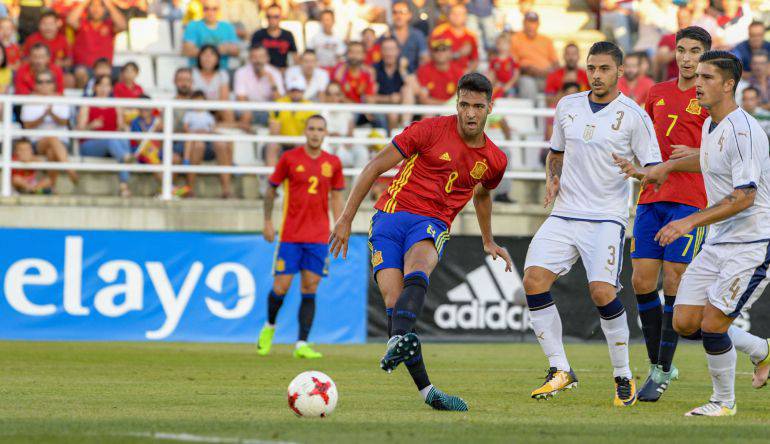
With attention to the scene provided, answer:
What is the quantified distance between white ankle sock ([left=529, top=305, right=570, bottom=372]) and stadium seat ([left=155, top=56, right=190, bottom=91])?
1091cm

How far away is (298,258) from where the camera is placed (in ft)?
46.9

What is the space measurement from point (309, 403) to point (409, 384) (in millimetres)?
2960

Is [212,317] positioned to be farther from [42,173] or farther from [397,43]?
[397,43]

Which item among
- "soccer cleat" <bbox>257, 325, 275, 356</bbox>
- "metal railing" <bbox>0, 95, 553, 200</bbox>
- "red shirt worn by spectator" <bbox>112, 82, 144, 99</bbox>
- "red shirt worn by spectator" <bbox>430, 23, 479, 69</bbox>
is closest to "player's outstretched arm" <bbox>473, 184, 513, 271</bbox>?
"soccer cleat" <bbox>257, 325, 275, 356</bbox>

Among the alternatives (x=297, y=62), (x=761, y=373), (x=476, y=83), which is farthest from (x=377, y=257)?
(x=297, y=62)

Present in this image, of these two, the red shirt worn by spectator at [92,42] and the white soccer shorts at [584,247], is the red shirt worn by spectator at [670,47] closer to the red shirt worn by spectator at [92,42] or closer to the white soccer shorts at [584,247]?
the red shirt worn by spectator at [92,42]

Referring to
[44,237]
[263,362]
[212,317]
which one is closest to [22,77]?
[44,237]

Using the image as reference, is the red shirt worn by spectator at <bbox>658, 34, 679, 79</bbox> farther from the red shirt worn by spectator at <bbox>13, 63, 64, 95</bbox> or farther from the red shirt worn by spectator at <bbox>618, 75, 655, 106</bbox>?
the red shirt worn by spectator at <bbox>13, 63, 64, 95</bbox>

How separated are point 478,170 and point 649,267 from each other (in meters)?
2.08

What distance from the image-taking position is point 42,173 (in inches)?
Answer: 677

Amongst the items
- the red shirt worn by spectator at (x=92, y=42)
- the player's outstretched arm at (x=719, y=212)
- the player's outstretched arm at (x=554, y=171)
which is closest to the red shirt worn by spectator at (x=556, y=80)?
the red shirt worn by spectator at (x=92, y=42)

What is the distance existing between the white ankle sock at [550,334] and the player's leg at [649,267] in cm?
95

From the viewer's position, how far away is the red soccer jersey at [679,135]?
9906mm

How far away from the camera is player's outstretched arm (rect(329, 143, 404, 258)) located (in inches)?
320
